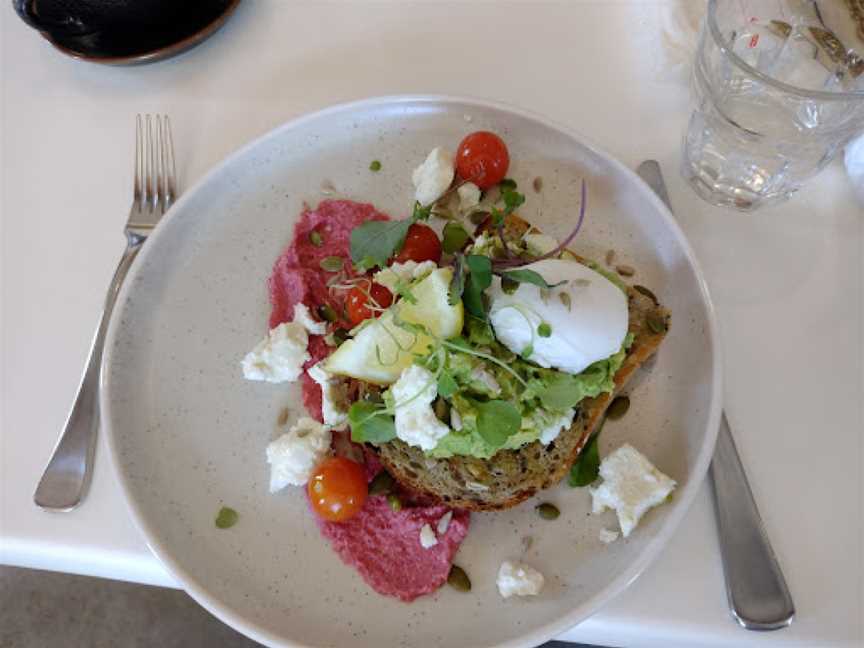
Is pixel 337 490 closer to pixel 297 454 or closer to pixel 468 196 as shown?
pixel 297 454

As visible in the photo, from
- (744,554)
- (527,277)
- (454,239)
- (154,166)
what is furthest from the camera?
(154,166)

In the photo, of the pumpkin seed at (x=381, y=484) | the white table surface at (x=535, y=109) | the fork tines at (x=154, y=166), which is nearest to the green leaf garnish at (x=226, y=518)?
the white table surface at (x=535, y=109)

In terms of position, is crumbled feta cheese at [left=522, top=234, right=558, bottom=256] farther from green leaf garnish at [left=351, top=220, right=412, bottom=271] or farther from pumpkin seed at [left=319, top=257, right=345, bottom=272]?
pumpkin seed at [left=319, top=257, right=345, bottom=272]

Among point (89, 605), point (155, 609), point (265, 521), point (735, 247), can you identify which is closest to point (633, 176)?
point (735, 247)

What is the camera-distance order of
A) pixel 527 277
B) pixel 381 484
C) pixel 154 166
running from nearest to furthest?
pixel 527 277
pixel 381 484
pixel 154 166

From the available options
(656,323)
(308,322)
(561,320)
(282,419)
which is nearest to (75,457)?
(282,419)

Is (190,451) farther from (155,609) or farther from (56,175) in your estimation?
(155,609)
